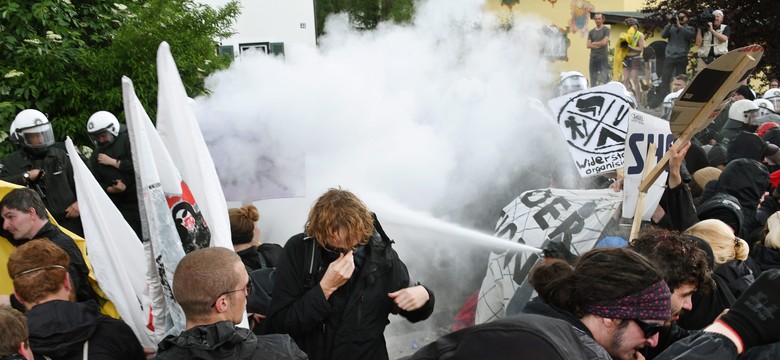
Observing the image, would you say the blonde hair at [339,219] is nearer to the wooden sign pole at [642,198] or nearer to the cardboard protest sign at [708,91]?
the wooden sign pole at [642,198]

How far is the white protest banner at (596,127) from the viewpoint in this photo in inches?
241

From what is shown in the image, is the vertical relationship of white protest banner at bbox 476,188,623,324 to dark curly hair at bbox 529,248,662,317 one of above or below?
below

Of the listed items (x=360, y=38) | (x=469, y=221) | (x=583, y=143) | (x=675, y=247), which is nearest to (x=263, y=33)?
(x=360, y=38)

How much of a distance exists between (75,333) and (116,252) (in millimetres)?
559

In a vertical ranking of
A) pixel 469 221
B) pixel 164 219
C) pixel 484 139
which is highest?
pixel 164 219

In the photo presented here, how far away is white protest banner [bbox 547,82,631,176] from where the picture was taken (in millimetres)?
6129

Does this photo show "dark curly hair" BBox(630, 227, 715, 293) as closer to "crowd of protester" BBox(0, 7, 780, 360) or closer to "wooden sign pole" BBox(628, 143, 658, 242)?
"crowd of protester" BBox(0, 7, 780, 360)

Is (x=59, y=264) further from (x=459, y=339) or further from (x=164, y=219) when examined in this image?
(x=459, y=339)

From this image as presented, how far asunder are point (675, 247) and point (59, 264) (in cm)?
274

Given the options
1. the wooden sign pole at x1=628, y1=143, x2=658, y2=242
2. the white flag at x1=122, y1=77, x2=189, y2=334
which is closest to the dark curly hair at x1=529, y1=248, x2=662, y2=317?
the white flag at x1=122, y1=77, x2=189, y2=334

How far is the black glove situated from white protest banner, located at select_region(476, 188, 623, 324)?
2.97 metres

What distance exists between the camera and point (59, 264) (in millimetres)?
3691

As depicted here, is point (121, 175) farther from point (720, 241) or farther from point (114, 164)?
point (720, 241)

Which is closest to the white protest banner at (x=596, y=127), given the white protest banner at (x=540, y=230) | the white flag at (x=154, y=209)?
the white protest banner at (x=540, y=230)
